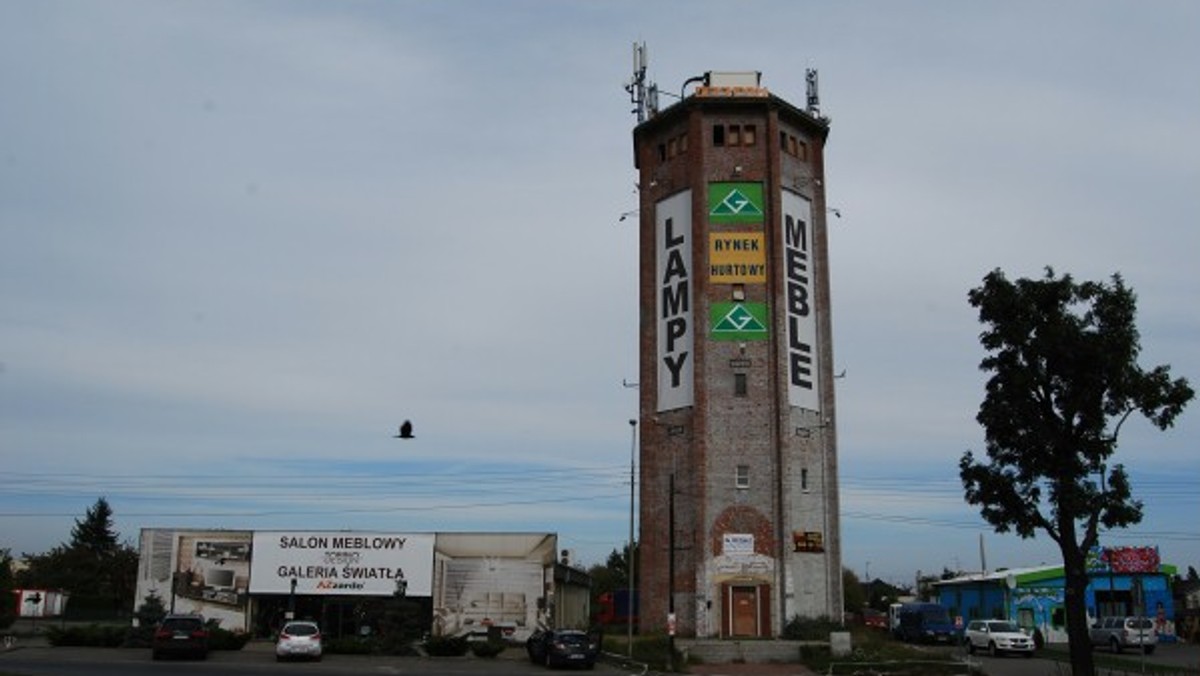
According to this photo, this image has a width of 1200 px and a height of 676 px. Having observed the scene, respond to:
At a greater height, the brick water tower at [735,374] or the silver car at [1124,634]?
the brick water tower at [735,374]

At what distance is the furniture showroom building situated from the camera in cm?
5534

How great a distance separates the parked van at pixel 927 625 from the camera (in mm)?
56781

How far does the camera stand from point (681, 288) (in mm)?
54469

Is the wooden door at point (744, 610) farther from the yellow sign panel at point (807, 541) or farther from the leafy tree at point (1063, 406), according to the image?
the leafy tree at point (1063, 406)

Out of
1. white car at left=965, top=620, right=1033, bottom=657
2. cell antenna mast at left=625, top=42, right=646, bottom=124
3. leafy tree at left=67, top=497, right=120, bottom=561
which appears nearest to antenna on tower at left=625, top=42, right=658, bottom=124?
cell antenna mast at left=625, top=42, right=646, bottom=124

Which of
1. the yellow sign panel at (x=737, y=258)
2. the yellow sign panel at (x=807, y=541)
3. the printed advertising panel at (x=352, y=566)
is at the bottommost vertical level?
the printed advertising panel at (x=352, y=566)

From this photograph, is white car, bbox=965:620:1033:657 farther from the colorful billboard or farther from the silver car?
the colorful billboard

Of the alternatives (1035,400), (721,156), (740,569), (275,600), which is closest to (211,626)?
(275,600)

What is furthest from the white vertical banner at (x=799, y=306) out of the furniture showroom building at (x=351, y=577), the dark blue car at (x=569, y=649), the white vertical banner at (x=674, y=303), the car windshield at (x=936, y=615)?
the dark blue car at (x=569, y=649)

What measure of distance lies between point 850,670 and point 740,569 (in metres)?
13.1

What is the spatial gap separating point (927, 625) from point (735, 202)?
23.8 m

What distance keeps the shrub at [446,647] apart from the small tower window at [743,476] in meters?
14.6

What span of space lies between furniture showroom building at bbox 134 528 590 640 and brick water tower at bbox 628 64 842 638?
625cm

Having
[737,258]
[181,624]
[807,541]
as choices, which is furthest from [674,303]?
[181,624]
